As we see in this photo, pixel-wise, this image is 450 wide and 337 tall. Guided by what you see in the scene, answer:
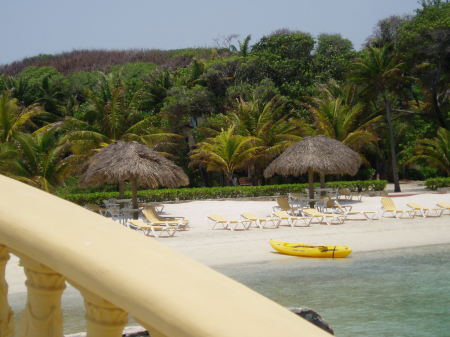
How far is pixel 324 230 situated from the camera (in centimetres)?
1677

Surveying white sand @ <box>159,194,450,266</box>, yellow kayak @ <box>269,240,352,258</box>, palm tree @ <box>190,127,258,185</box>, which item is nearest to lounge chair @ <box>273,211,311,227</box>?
white sand @ <box>159,194,450,266</box>

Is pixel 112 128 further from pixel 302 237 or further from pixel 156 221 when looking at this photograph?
pixel 302 237

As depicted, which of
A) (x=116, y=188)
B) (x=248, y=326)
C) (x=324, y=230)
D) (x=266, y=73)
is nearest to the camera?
(x=248, y=326)

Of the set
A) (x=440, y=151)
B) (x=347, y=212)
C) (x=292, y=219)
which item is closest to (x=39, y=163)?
(x=292, y=219)

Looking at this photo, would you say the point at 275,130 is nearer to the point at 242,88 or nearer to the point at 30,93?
Result: the point at 242,88

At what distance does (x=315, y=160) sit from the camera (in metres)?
21.0

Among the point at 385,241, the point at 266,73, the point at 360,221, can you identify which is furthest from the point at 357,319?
the point at 266,73

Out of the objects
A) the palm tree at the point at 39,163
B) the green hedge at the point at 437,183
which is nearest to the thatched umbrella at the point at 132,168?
the palm tree at the point at 39,163

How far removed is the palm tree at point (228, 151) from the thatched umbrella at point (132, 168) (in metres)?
7.74

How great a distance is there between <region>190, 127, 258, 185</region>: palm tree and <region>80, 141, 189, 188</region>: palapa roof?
7.74 meters

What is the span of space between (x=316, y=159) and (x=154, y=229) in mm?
7385

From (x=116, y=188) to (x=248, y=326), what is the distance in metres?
28.1

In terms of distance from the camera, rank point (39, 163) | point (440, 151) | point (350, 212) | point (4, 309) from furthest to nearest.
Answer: point (440, 151) → point (39, 163) → point (350, 212) → point (4, 309)

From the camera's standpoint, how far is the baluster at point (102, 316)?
1.10 m
